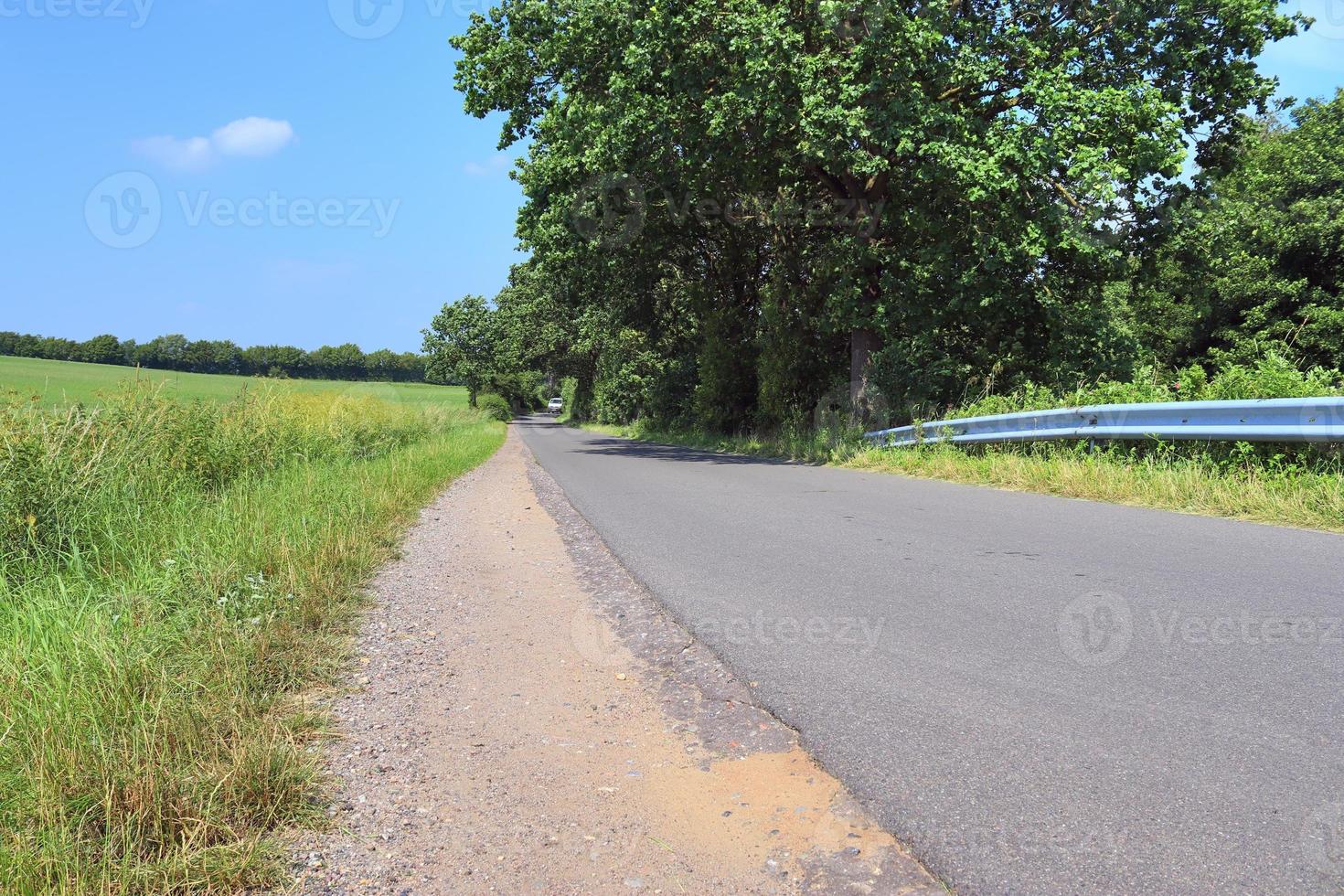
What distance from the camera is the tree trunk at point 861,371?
1728cm

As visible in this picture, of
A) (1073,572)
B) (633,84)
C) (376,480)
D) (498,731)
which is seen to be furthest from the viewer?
(633,84)

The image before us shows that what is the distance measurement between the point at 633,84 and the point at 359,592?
507 inches

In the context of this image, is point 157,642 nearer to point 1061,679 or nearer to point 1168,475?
point 1061,679

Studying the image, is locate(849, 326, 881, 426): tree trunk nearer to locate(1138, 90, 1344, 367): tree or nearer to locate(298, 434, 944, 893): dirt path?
locate(1138, 90, 1344, 367): tree

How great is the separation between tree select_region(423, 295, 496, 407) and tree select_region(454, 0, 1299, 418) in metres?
52.7

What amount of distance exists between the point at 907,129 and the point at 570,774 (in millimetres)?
12588

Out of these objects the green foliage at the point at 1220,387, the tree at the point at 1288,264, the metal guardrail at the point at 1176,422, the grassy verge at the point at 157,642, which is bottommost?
the grassy verge at the point at 157,642

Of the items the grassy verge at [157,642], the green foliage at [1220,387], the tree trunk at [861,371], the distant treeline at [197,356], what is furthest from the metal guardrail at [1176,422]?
the distant treeline at [197,356]

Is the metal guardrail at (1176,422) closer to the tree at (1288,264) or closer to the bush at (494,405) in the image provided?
the tree at (1288,264)

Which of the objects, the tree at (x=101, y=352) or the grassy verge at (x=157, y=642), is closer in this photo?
the grassy verge at (x=157, y=642)

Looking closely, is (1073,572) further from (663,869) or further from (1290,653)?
(663,869)

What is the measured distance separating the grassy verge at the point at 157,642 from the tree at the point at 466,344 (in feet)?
205

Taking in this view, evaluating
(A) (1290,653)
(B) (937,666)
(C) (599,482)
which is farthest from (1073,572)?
(C) (599,482)

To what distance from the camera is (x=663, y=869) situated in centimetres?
261
